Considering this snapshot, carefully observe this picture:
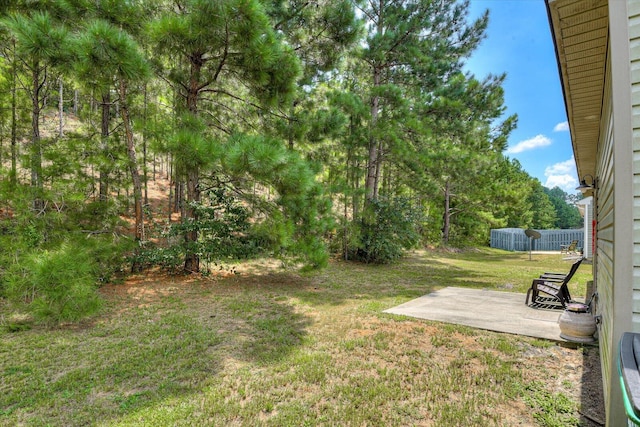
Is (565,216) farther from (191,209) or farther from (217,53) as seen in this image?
(191,209)

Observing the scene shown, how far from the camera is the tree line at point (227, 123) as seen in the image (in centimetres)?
482

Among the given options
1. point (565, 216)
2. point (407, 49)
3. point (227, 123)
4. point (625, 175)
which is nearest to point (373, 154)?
point (407, 49)

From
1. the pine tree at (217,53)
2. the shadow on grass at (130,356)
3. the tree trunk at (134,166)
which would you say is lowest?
the shadow on grass at (130,356)

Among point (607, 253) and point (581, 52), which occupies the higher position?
point (581, 52)

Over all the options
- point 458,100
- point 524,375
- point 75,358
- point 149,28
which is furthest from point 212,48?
point 458,100

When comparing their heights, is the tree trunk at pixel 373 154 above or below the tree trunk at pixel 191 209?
above

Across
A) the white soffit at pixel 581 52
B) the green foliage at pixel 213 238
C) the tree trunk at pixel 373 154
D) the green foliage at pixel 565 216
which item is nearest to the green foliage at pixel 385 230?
the tree trunk at pixel 373 154

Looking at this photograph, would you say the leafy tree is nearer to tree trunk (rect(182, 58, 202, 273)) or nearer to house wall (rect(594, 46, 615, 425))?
tree trunk (rect(182, 58, 202, 273))

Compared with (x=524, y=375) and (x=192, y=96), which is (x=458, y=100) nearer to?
(x=192, y=96)

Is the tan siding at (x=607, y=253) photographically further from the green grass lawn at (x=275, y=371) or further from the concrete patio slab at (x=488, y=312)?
the concrete patio slab at (x=488, y=312)

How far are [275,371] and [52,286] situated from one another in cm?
273

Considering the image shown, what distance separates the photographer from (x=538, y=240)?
20594 millimetres

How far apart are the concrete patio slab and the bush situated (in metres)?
4.15

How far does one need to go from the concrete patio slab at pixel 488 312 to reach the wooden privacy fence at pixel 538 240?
16243 millimetres
